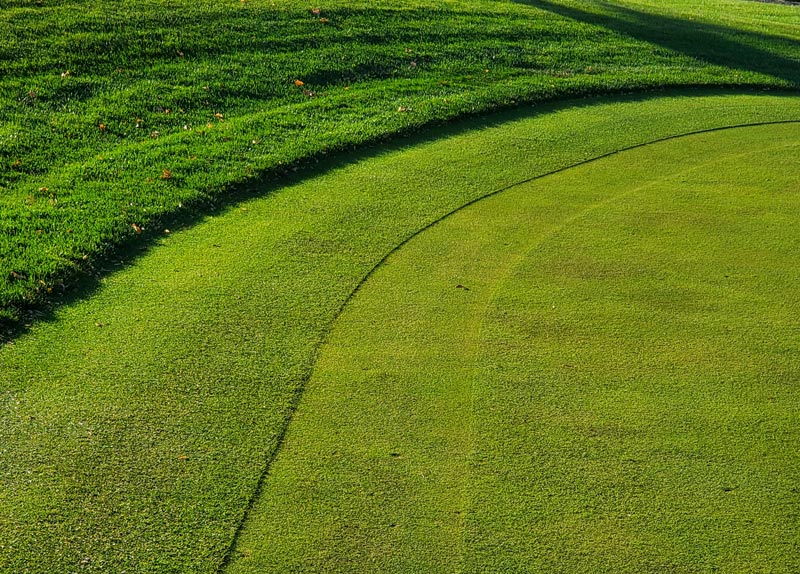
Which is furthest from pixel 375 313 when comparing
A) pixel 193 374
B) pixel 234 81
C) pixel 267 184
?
pixel 234 81

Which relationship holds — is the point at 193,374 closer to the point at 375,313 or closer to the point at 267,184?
the point at 375,313

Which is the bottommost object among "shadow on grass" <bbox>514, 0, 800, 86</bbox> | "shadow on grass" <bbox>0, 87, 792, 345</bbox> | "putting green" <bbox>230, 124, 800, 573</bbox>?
"putting green" <bbox>230, 124, 800, 573</bbox>

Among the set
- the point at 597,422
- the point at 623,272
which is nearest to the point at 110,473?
the point at 597,422

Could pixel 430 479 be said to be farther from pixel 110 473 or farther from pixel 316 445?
pixel 110 473

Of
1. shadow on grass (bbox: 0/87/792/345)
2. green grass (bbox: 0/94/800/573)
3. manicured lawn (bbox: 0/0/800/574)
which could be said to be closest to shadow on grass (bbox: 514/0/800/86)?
shadow on grass (bbox: 0/87/792/345)

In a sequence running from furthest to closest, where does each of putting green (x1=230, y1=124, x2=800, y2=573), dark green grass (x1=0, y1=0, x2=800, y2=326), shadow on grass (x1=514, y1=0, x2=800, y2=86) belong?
1. shadow on grass (x1=514, y1=0, x2=800, y2=86)
2. dark green grass (x1=0, y1=0, x2=800, y2=326)
3. putting green (x1=230, y1=124, x2=800, y2=573)

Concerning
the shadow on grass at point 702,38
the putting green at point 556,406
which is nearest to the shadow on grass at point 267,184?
the shadow on grass at point 702,38

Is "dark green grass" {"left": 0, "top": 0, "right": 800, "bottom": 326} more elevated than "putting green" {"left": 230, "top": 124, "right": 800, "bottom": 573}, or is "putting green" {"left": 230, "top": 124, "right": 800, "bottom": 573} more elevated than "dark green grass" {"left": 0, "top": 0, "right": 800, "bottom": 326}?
"dark green grass" {"left": 0, "top": 0, "right": 800, "bottom": 326}

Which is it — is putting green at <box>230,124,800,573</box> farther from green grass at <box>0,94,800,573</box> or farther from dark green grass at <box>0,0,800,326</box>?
dark green grass at <box>0,0,800,326</box>
